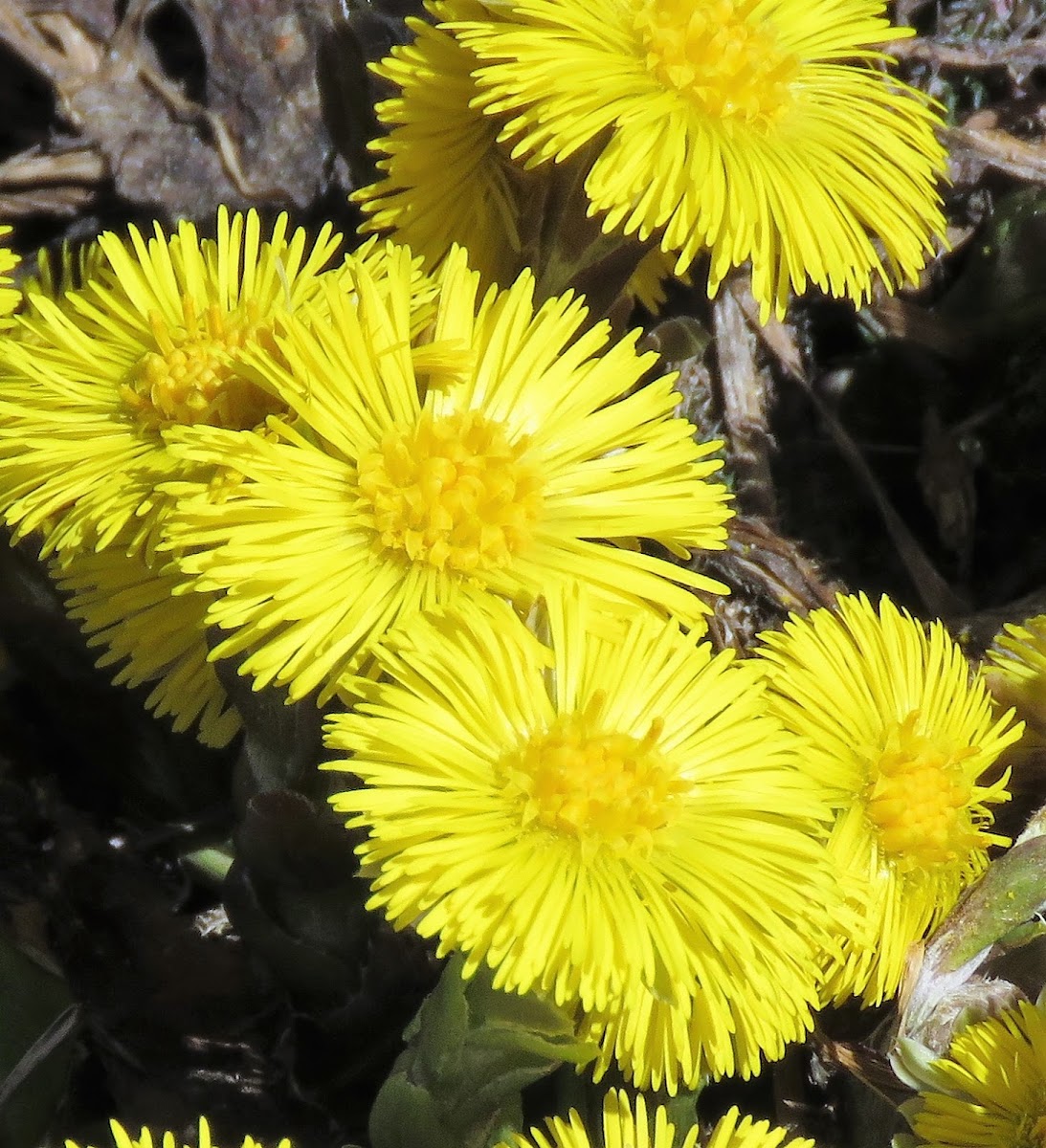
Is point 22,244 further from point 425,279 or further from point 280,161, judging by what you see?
point 425,279

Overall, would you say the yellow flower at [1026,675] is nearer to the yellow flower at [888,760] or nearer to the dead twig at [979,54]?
the yellow flower at [888,760]

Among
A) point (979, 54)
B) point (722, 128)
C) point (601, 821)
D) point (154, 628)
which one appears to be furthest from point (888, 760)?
point (979, 54)

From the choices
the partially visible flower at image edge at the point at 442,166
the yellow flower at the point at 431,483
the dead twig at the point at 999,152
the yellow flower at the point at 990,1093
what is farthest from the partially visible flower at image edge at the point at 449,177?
the yellow flower at the point at 990,1093

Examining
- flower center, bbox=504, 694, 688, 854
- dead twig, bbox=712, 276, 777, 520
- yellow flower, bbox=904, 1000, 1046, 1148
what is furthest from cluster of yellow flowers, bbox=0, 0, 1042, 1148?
dead twig, bbox=712, 276, 777, 520

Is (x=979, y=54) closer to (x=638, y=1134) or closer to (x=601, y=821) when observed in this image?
(x=601, y=821)

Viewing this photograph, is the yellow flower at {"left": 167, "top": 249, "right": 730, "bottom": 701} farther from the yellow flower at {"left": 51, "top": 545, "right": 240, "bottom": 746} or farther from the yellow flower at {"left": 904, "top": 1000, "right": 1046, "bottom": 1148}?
the yellow flower at {"left": 904, "top": 1000, "right": 1046, "bottom": 1148}

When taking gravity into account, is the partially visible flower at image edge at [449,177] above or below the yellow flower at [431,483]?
above

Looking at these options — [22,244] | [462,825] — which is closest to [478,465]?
[462,825]
